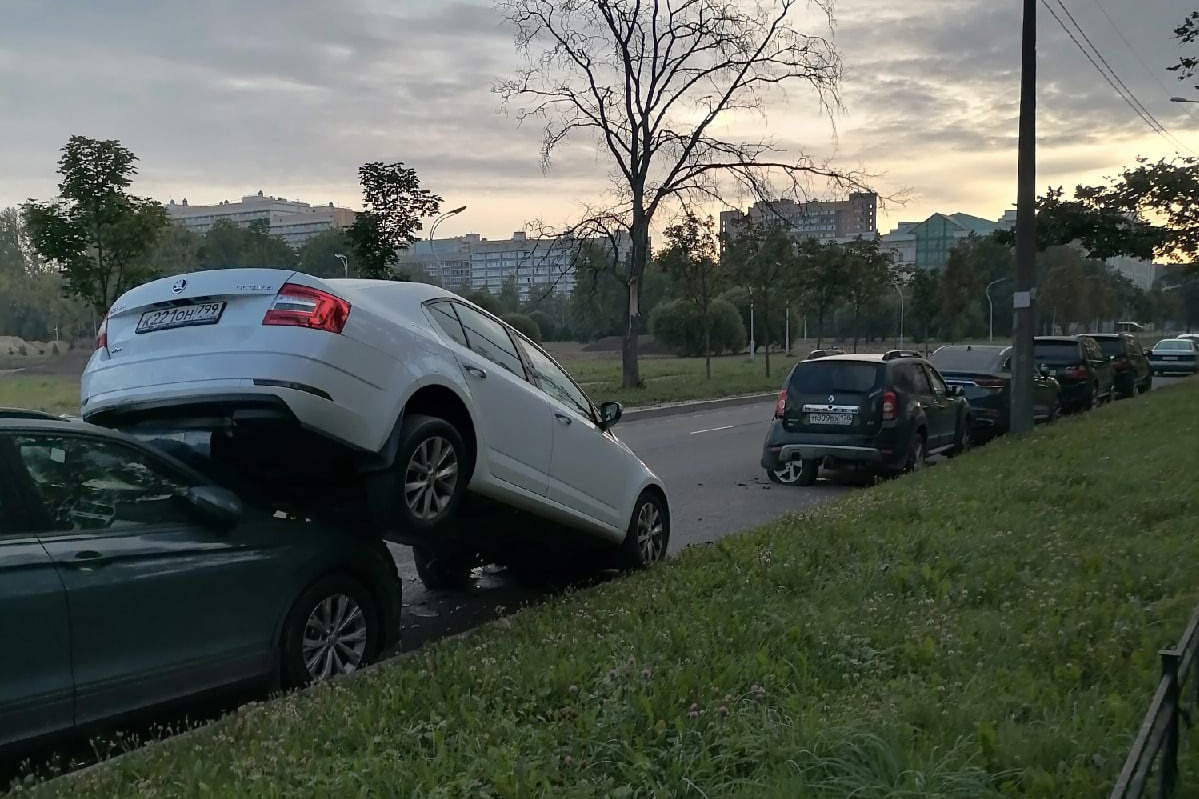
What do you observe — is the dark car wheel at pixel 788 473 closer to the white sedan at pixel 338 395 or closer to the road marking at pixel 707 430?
the road marking at pixel 707 430

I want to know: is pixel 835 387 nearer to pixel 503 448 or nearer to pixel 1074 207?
pixel 503 448

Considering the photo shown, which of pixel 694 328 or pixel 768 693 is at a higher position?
pixel 694 328

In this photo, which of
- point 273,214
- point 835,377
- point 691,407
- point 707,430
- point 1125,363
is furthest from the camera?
point 273,214

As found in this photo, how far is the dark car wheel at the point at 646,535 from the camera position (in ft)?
24.3

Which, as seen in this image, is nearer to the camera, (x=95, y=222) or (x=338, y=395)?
(x=338, y=395)

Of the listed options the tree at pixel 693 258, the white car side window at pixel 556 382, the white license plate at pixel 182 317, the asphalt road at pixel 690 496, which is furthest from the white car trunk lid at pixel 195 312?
the tree at pixel 693 258

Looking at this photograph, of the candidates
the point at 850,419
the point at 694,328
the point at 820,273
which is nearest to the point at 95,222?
the point at 850,419

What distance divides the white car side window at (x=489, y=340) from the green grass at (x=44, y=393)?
1679 centimetres

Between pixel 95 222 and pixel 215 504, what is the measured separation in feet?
51.7

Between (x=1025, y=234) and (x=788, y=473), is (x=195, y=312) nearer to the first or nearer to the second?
(x=788, y=473)

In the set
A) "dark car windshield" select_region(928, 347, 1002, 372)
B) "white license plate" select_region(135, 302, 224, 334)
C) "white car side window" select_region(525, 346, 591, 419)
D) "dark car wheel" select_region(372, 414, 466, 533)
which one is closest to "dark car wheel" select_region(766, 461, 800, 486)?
"dark car windshield" select_region(928, 347, 1002, 372)

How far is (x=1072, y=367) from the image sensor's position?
22.4 metres

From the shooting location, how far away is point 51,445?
4.10 meters

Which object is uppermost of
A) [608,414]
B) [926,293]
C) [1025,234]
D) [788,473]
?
[926,293]
